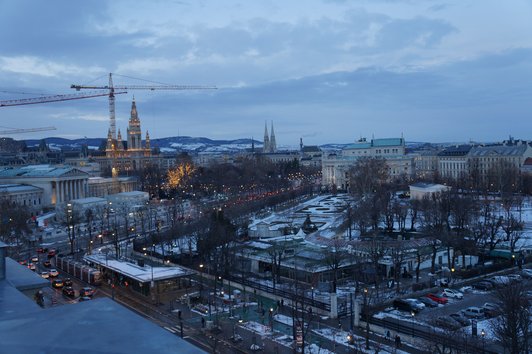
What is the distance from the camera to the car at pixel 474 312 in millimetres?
16312

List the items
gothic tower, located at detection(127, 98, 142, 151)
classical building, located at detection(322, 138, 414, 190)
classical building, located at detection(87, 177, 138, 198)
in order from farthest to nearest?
gothic tower, located at detection(127, 98, 142, 151) < classical building, located at detection(322, 138, 414, 190) < classical building, located at detection(87, 177, 138, 198)

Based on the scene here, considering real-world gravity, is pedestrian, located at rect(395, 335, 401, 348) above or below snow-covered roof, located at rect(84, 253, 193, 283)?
below

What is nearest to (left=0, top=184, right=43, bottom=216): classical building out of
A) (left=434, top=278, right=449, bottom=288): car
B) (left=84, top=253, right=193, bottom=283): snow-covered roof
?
(left=84, top=253, right=193, bottom=283): snow-covered roof

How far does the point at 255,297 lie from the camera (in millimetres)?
20000

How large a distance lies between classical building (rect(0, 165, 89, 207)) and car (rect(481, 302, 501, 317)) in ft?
146

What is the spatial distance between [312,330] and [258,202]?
108 feet

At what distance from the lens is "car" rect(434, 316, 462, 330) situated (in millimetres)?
14883

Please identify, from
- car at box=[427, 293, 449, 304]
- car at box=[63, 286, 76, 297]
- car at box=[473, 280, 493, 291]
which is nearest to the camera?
car at box=[427, 293, 449, 304]

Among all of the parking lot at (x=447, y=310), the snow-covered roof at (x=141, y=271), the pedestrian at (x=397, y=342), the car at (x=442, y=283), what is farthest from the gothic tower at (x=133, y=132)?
the pedestrian at (x=397, y=342)

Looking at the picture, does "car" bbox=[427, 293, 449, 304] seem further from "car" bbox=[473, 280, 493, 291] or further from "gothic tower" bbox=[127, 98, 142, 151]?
"gothic tower" bbox=[127, 98, 142, 151]

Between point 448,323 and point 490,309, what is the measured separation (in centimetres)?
232

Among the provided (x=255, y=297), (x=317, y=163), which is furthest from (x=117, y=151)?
(x=255, y=297)

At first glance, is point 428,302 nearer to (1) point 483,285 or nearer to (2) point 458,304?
(2) point 458,304

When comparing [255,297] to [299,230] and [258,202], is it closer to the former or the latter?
[299,230]
